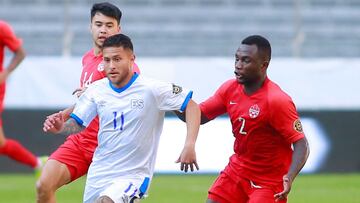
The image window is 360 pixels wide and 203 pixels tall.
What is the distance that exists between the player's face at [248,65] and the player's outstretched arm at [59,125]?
1.29m

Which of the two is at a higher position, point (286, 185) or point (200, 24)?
point (286, 185)

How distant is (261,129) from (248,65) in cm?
49

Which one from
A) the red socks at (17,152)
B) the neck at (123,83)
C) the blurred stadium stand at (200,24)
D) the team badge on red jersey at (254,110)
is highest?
the neck at (123,83)

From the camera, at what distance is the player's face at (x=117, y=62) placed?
7504mm

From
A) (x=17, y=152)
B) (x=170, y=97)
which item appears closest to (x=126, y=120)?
(x=170, y=97)

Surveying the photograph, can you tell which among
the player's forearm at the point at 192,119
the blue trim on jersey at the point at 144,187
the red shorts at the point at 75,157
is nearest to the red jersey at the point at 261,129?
the player's forearm at the point at 192,119

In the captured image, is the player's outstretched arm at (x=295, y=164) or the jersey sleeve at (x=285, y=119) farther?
the jersey sleeve at (x=285, y=119)

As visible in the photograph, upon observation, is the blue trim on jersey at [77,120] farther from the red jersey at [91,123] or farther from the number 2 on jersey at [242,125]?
the number 2 on jersey at [242,125]

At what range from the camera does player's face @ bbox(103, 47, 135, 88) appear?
295 inches

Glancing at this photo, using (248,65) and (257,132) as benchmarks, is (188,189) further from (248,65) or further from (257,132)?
(248,65)

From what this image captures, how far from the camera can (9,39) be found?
12.1 m

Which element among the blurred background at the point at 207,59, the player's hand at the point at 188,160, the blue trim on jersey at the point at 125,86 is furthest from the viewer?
the blurred background at the point at 207,59

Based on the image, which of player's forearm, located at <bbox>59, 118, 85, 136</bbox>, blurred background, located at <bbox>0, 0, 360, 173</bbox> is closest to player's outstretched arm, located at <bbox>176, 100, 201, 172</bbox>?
player's forearm, located at <bbox>59, 118, 85, 136</bbox>

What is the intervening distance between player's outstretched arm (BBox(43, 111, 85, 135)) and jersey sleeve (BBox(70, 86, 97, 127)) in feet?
0.14
